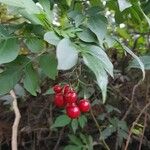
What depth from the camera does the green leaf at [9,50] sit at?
32.4 inches

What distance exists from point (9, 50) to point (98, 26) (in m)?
0.19

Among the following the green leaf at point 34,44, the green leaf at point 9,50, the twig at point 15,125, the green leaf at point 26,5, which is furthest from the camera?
the twig at point 15,125

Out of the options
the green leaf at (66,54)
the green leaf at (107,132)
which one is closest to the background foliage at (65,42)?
the green leaf at (66,54)

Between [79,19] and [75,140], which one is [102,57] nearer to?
[79,19]

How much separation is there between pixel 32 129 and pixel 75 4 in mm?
645

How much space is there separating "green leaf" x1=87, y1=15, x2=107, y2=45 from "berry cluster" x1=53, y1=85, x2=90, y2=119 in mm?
167

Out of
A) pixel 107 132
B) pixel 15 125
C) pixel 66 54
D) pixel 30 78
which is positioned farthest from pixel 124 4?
pixel 107 132

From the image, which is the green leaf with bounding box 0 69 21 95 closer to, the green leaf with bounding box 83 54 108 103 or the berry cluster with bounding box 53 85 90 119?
the berry cluster with bounding box 53 85 90 119

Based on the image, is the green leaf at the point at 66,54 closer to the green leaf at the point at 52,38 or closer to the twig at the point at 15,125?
the green leaf at the point at 52,38

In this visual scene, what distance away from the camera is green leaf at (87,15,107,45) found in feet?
2.86

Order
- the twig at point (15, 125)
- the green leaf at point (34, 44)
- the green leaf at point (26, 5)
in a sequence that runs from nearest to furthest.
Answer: the green leaf at point (26, 5) → the green leaf at point (34, 44) → the twig at point (15, 125)

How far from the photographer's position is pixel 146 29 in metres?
1.78

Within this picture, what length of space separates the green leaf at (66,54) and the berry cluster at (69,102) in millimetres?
219

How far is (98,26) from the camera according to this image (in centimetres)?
90
